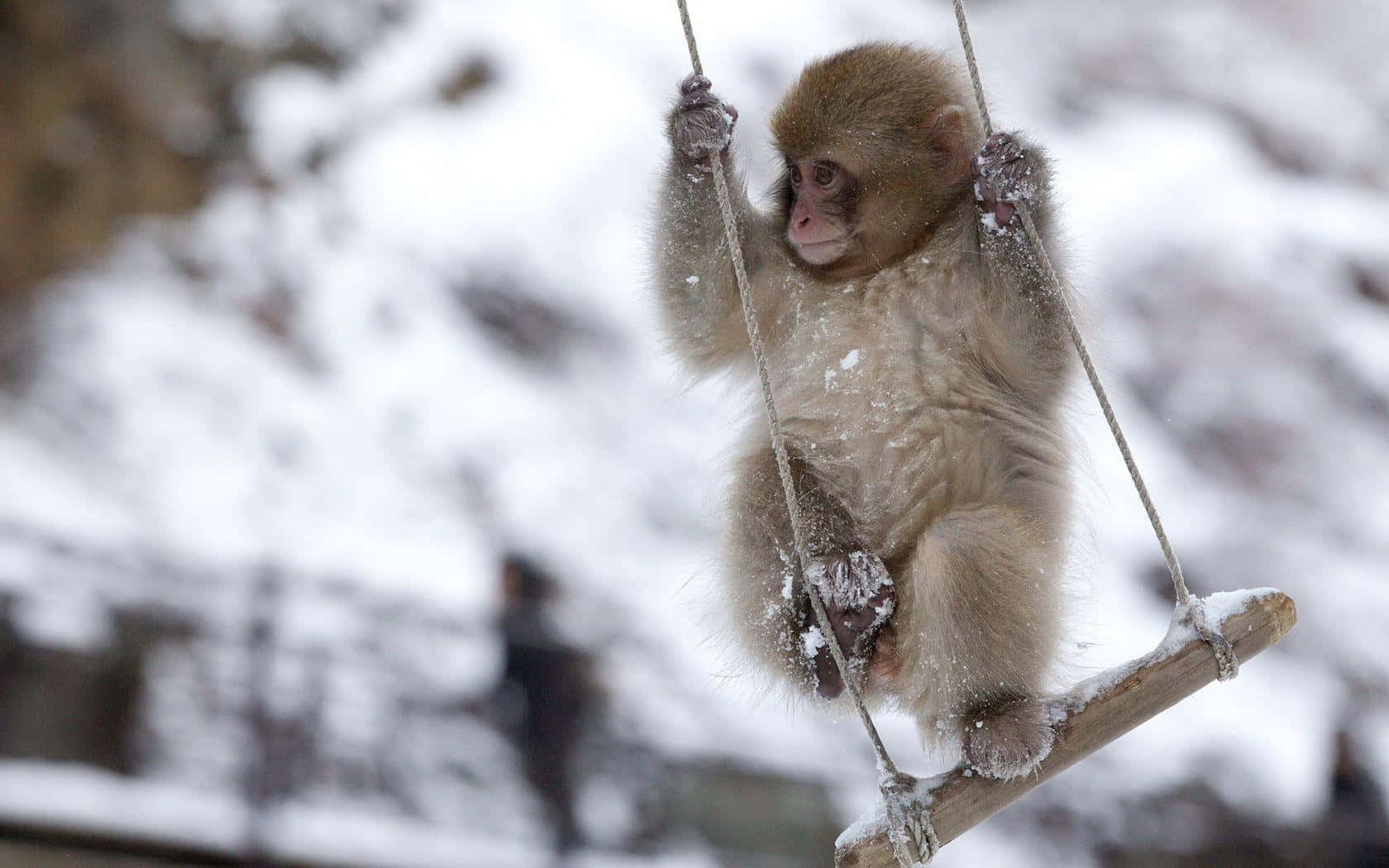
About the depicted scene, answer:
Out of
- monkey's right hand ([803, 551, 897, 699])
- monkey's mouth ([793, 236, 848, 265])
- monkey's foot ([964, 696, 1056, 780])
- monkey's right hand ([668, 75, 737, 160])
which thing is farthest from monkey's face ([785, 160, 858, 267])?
monkey's foot ([964, 696, 1056, 780])

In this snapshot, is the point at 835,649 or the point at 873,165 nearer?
the point at 835,649

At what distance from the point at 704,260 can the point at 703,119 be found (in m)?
0.38

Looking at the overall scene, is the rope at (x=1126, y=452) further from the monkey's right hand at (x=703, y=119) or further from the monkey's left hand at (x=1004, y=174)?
the monkey's right hand at (x=703, y=119)

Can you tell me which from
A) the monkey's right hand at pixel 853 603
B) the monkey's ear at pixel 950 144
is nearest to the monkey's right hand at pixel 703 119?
the monkey's ear at pixel 950 144

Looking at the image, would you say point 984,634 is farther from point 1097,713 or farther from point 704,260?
point 704,260

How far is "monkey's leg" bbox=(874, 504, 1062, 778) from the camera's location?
6.68ft

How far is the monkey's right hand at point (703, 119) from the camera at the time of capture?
2404 millimetres

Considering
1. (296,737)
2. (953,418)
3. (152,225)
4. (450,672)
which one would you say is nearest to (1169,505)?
(450,672)

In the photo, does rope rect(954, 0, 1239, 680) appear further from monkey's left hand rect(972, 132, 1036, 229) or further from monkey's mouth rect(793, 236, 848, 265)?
monkey's mouth rect(793, 236, 848, 265)

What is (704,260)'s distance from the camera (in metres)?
2.71

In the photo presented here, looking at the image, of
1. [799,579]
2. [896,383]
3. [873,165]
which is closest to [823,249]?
[873,165]

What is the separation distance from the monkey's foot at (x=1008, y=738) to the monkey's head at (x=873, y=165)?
1.01 meters

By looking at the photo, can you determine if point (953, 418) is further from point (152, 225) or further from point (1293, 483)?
point (152, 225)

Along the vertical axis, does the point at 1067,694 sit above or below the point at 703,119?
below
